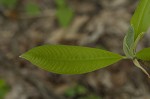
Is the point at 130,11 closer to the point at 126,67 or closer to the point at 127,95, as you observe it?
the point at 126,67

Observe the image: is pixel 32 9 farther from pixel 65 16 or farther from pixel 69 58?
pixel 69 58

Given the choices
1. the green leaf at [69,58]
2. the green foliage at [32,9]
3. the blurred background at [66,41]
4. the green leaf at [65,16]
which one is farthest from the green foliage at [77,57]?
the green foliage at [32,9]

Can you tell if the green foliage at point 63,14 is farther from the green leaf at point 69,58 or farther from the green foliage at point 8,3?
the green leaf at point 69,58

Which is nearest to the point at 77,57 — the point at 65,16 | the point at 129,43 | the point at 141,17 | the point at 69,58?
the point at 69,58

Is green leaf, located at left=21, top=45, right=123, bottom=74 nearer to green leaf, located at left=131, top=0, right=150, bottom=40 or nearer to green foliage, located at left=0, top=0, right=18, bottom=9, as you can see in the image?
green leaf, located at left=131, top=0, right=150, bottom=40

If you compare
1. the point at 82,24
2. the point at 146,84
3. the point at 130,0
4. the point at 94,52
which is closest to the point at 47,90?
the point at 146,84

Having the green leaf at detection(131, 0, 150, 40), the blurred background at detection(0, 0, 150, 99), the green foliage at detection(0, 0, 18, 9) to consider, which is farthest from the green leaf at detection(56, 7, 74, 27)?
the green leaf at detection(131, 0, 150, 40)

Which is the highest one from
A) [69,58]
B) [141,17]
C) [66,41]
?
[141,17]

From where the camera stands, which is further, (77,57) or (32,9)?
(32,9)
